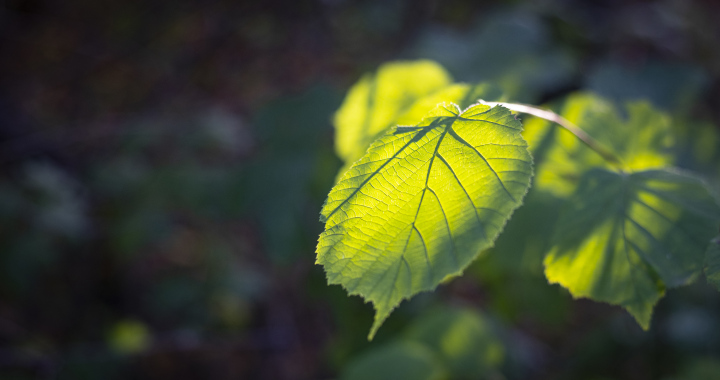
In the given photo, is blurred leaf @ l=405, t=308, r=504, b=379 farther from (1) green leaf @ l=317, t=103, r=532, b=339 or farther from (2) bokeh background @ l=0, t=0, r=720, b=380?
(1) green leaf @ l=317, t=103, r=532, b=339

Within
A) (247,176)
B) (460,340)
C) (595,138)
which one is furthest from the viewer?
(247,176)

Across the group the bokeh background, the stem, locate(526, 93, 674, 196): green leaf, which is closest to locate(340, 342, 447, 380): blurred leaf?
the bokeh background

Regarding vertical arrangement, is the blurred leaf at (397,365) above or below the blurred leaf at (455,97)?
below

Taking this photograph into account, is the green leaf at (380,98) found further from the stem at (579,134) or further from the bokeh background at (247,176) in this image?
the bokeh background at (247,176)

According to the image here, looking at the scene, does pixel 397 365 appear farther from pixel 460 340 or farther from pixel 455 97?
pixel 455 97

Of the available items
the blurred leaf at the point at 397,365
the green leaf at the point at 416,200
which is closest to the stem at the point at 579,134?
the green leaf at the point at 416,200

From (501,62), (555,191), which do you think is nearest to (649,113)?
(555,191)

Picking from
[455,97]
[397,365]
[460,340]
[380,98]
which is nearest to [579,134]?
[455,97]
